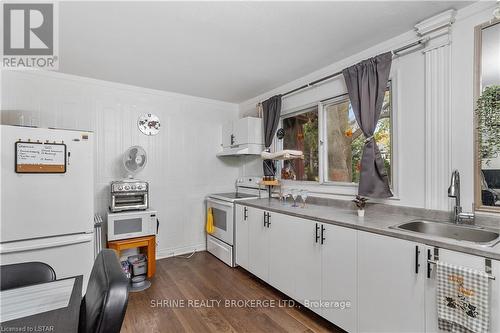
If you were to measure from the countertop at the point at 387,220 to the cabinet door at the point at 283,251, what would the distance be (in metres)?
0.10

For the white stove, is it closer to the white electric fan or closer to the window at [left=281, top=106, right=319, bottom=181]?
the window at [left=281, top=106, right=319, bottom=181]

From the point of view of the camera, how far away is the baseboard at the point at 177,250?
3434 millimetres

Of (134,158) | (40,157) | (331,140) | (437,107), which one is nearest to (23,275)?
(40,157)

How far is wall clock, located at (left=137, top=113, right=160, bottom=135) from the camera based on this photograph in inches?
131

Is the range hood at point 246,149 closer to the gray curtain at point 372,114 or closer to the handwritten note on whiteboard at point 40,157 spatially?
the gray curtain at point 372,114

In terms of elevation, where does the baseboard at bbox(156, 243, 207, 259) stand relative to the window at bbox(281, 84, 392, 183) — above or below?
below

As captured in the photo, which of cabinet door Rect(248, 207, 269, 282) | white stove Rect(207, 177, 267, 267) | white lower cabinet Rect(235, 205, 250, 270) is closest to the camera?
cabinet door Rect(248, 207, 269, 282)

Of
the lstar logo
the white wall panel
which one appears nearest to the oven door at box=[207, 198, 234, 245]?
the white wall panel

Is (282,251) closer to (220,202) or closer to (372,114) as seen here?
(220,202)

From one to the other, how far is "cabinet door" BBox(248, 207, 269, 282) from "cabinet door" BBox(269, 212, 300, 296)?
0.08 m

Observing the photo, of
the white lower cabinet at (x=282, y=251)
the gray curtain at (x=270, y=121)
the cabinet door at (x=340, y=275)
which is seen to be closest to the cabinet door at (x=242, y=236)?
the white lower cabinet at (x=282, y=251)

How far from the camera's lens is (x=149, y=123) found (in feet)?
11.1

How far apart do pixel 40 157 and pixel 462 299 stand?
3.05 meters

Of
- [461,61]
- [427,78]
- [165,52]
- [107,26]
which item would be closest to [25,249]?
[107,26]
